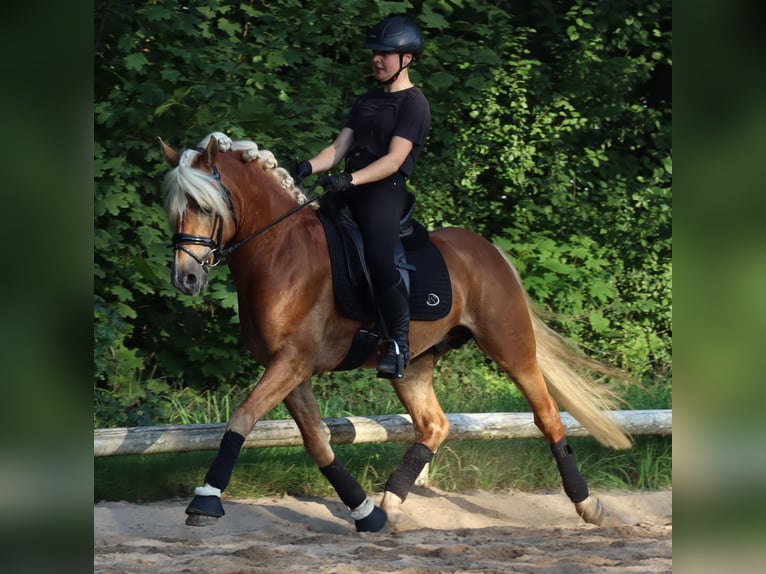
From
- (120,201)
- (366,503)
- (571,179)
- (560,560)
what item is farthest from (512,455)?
(571,179)

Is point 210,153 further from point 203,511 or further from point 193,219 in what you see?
point 203,511

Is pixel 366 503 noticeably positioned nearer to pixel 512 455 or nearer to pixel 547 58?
pixel 512 455

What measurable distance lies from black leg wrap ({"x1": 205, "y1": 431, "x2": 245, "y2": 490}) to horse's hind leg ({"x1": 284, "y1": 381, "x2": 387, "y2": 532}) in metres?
0.65

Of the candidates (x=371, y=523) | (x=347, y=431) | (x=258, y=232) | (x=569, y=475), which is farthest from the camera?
(x=347, y=431)

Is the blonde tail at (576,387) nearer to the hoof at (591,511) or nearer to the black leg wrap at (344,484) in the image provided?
the hoof at (591,511)

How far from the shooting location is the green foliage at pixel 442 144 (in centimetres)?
787

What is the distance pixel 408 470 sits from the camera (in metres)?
5.73

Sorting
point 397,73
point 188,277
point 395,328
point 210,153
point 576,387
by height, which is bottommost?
point 576,387

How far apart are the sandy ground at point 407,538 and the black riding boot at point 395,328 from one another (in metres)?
0.88

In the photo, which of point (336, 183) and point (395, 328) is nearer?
point (336, 183)

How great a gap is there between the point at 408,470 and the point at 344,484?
504 millimetres

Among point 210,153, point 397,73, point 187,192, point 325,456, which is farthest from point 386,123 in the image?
point 325,456

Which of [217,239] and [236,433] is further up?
[217,239]
